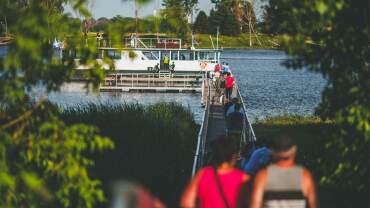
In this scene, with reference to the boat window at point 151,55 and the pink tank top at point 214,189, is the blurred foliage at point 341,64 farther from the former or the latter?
the boat window at point 151,55

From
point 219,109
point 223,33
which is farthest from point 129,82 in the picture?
point 223,33

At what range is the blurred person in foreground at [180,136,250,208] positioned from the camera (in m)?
6.00

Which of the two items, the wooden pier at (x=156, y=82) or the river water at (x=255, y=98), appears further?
the wooden pier at (x=156, y=82)

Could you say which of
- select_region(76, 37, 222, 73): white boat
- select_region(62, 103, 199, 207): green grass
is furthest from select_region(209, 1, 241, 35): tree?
select_region(62, 103, 199, 207): green grass

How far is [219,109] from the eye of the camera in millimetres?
30734

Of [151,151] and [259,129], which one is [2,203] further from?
[259,129]

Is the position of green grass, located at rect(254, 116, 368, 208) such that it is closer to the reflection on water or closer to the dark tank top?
the dark tank top

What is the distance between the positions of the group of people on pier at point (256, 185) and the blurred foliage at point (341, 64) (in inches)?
38.1

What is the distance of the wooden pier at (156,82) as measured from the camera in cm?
5666

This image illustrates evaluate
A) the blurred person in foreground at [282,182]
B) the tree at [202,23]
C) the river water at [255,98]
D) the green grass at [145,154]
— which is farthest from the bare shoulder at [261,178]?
the tree at [202,23]

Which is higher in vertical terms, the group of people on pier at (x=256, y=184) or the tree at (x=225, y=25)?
the group of people on pier at (x=256, y=184)

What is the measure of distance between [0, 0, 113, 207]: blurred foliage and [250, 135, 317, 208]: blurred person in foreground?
55.7 inches

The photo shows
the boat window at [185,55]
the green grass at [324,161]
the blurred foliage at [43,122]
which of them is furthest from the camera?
the boat window at [185,55]

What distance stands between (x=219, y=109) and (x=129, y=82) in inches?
1118
